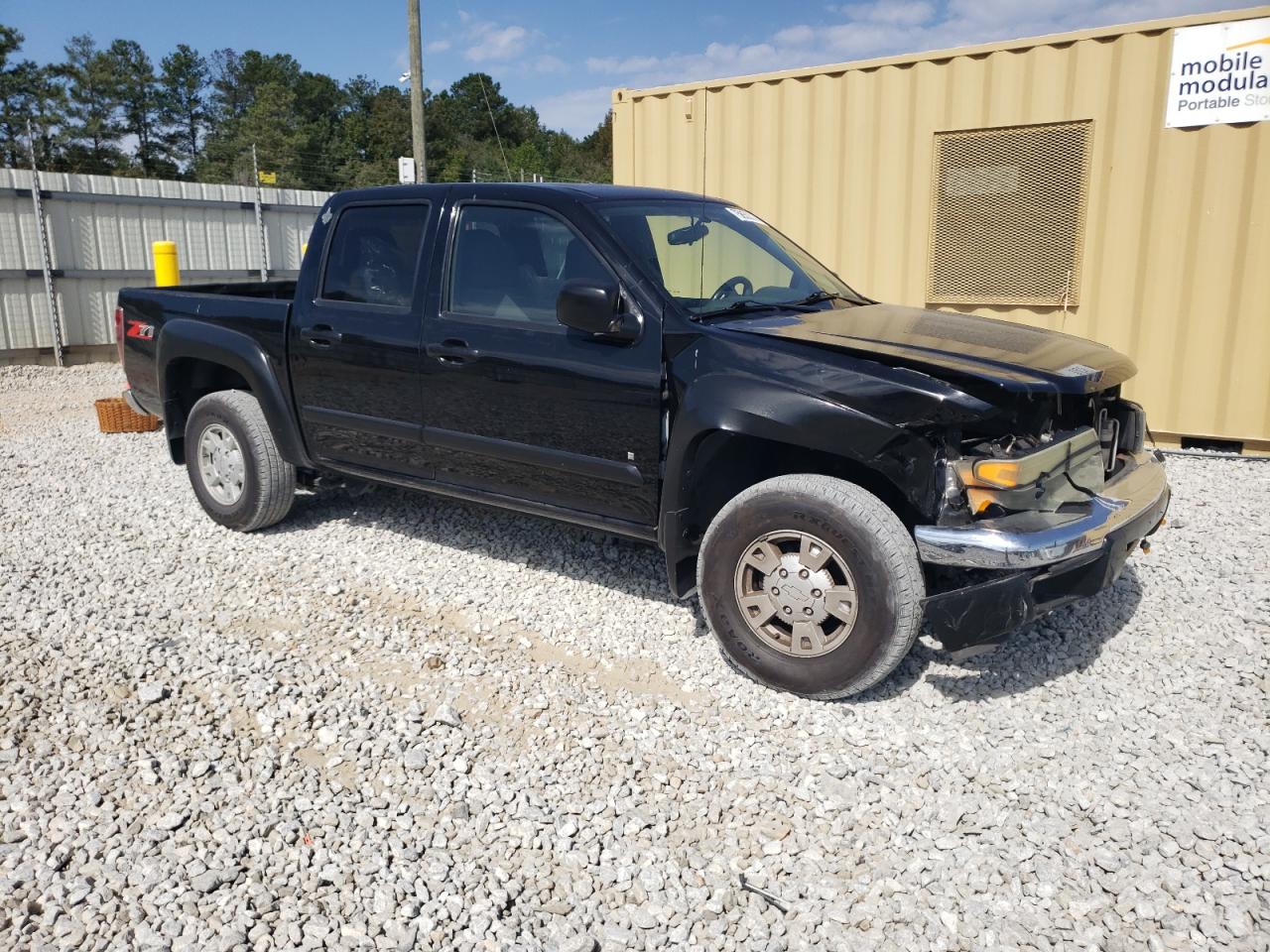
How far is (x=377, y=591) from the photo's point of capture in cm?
498

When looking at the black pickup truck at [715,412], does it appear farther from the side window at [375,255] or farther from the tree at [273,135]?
the tree at [273,135]

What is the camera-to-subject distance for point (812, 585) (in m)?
3.70

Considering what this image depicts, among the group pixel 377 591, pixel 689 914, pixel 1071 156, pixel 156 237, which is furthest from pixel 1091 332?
pixel 156 237

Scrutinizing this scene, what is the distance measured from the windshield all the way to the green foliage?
3796cm

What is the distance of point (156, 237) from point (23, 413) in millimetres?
4282

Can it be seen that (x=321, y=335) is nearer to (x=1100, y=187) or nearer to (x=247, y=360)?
(x=247, y=360)

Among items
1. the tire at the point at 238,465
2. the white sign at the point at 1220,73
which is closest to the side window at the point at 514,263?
the tire at the point at 238,465

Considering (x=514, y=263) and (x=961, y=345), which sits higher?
(x=514, y=263)

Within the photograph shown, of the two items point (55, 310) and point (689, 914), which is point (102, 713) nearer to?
point (689, 914)

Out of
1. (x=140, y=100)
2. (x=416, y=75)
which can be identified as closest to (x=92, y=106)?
(x=140, y=100)

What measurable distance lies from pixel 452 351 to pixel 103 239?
10.6 m

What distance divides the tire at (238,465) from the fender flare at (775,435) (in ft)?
8.89

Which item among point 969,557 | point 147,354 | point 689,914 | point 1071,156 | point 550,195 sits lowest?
point 689,914

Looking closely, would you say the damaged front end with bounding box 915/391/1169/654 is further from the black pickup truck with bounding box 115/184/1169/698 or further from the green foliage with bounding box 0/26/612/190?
the green foliage with bounding box 0/26/612/190
